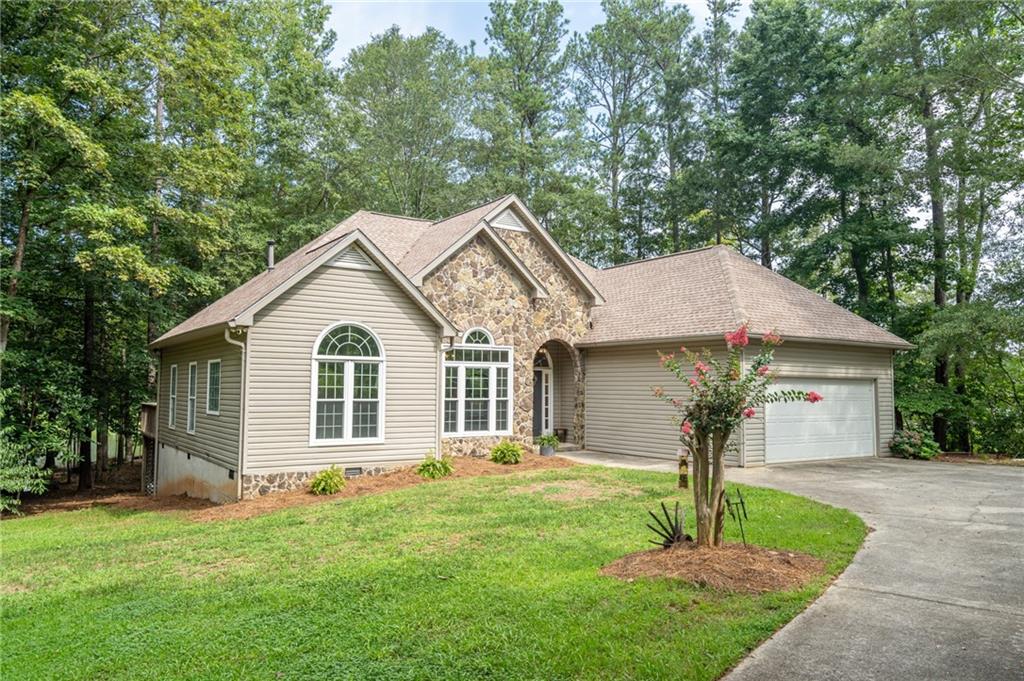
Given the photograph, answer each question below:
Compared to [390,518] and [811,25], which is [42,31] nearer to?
[390,518]

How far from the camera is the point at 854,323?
16.9 meters

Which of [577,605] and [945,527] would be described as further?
[945,527]

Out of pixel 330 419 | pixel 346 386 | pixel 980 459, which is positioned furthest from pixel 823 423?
pixel 330 419

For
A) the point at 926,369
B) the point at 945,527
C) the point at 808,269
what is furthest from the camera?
the point at 808,269

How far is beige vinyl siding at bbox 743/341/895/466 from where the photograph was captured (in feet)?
47.8

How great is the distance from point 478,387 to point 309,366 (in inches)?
190

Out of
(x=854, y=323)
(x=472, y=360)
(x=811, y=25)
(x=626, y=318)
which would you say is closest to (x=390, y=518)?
(x=472, y=360)

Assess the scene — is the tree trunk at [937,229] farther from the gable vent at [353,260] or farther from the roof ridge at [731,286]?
the gable vent at [353,260]

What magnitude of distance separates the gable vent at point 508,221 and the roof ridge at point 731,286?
5576 millimetres

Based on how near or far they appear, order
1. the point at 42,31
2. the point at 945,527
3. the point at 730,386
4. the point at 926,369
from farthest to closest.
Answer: the point at 926,369
the point at 42,31
the point at 945,527
the point at 730,386

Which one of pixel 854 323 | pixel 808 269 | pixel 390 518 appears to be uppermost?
pixel 808 269

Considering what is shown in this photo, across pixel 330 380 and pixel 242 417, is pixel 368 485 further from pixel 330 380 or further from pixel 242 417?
pixel 242 417

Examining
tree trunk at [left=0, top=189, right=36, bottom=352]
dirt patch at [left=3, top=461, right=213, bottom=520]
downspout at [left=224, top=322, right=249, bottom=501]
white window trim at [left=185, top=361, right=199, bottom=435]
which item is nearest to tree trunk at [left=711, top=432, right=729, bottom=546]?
downspout at [left=224, top=322, right=249, bottom=501]

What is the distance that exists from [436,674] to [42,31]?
18.7m
